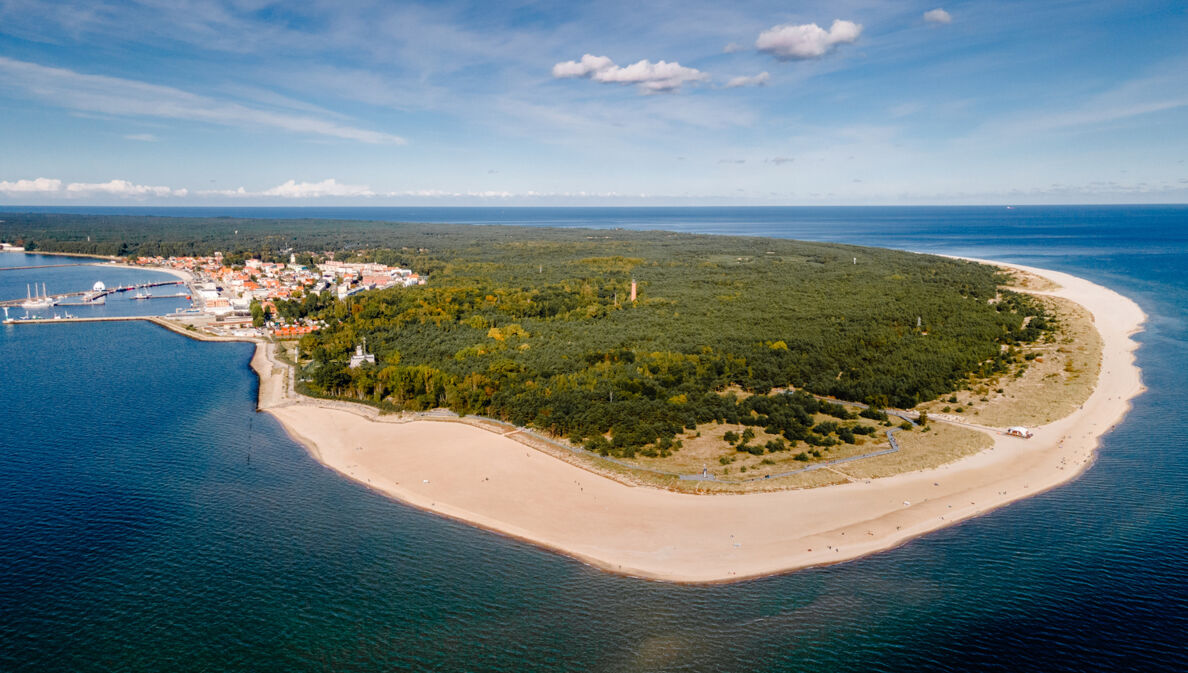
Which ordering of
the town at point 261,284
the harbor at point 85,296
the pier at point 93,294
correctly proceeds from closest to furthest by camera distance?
1. the town at point 261,284
2. the harbor at point 85,296
3. the pier at point 93,294

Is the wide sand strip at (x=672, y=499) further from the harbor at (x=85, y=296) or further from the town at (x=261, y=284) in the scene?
the harbor at (x=85, y=296)

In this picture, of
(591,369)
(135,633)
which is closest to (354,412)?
(591,369)

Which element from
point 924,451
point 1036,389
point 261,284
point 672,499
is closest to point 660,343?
point 924,451

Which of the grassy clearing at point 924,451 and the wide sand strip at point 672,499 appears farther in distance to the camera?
the grassy clearing at point 924,451

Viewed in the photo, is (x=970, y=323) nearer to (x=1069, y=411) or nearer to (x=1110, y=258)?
(x=1069, y=411)

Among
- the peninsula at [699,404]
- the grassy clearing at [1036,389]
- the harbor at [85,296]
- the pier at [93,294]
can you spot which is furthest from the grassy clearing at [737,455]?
the pier at [93,294]

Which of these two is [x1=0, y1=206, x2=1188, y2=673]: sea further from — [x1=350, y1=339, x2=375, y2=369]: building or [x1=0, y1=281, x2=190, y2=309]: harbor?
[x1=0, y1=281, x2=190, y2=309]: harbor
